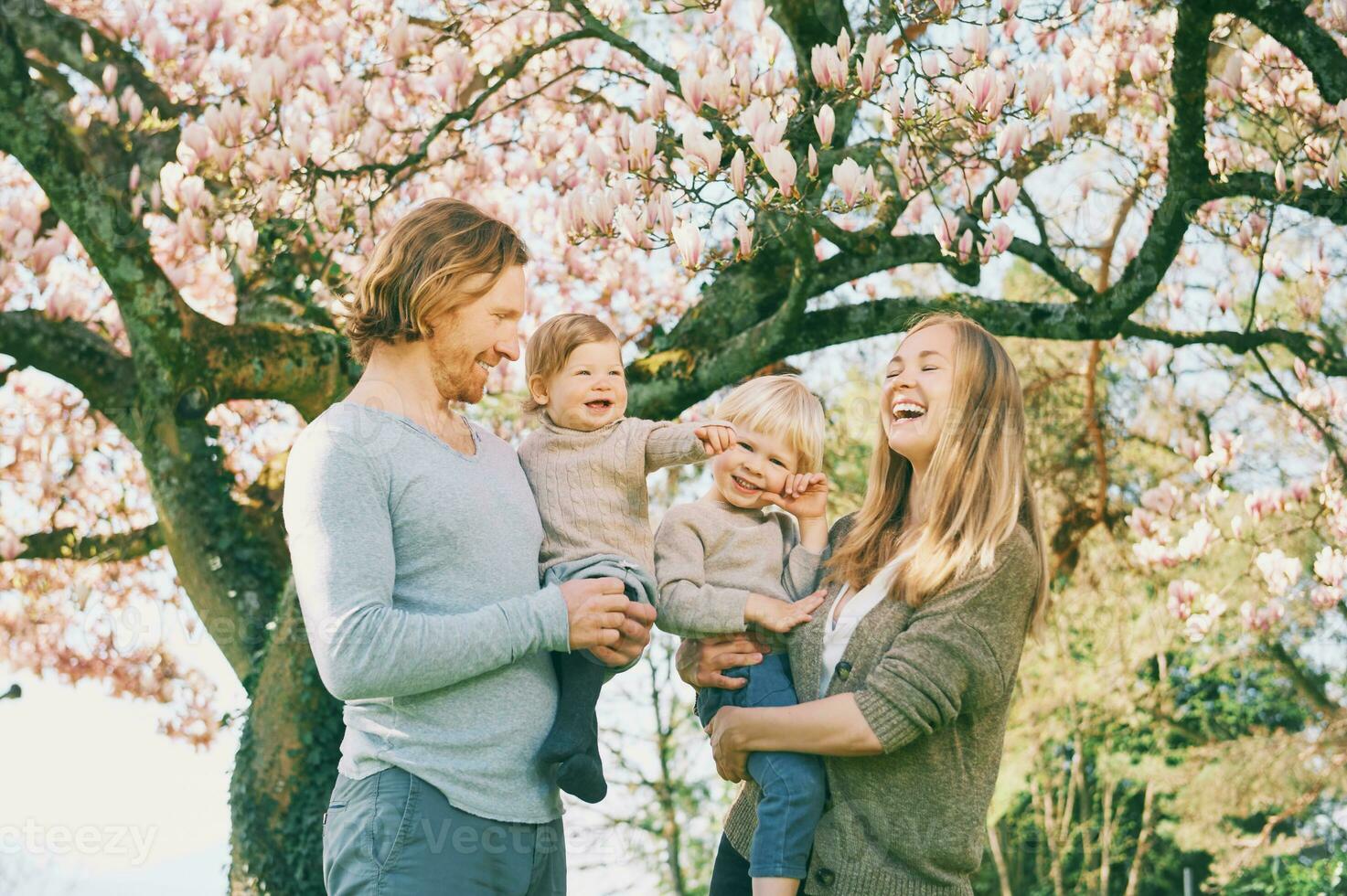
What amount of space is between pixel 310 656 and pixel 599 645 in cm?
330

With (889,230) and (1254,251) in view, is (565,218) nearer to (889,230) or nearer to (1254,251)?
(889,230)

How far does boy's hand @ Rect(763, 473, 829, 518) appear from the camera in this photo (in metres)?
2.82

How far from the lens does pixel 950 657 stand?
2.31 metres

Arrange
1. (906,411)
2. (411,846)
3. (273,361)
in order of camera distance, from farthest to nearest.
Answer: (273,361) → (906,411) → (411,846)

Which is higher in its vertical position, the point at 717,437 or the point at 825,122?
the point at 825,122

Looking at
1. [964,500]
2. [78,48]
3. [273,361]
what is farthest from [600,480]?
[78,48]

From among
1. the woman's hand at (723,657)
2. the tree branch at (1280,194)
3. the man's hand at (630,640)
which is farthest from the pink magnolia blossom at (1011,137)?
the man's hand at (630,640)

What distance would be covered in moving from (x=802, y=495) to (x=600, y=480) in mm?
503

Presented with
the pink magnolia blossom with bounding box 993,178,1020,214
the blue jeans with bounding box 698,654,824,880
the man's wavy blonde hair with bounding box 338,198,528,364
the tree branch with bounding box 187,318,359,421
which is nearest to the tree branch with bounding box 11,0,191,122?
the tree branch with bounding box 187,318,359,421

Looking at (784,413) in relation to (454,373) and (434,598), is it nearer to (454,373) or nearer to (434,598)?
(454,373)

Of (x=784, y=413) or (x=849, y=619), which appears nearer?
(x=849, y=619)

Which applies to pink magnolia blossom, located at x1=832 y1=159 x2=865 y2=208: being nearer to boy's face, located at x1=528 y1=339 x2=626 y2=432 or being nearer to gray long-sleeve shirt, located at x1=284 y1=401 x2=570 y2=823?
boy's face, located at x1=528 y1=339 x2=626 y2=432

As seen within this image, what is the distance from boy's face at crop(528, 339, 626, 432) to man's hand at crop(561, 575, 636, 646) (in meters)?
0.56

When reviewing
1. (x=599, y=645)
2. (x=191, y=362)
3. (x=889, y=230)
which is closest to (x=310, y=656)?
(x=191, y=362)
